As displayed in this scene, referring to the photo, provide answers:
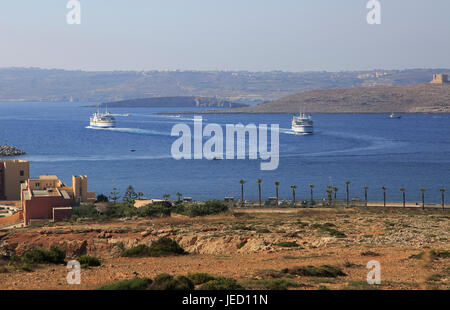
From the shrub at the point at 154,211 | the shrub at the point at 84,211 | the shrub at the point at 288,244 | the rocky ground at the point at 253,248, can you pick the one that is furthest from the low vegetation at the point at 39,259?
the shrub at the point at 84,211

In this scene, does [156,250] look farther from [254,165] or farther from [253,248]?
[254,165]

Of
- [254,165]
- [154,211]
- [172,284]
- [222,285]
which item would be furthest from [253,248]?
[254,165]

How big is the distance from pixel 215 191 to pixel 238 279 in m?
25.6

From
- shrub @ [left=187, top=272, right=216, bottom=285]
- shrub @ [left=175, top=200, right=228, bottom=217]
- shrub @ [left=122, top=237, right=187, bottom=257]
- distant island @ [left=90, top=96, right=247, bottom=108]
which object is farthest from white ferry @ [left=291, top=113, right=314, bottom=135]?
distant island @ [left=90, top=96, right=247, bottom=108]

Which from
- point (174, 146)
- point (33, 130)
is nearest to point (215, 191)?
point (174, 146)

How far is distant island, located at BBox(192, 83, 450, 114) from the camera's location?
13988cm

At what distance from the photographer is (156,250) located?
1197cm

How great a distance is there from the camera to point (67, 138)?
230 feet

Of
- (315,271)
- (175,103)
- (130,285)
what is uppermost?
(175,103)

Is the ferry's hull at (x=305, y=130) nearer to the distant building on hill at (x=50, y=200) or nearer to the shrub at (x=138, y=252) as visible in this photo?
the distant building on hill at (x=50, y=200)

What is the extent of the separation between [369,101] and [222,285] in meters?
143

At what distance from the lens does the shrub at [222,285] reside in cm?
767

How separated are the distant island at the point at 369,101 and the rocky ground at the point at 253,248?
402 ft
